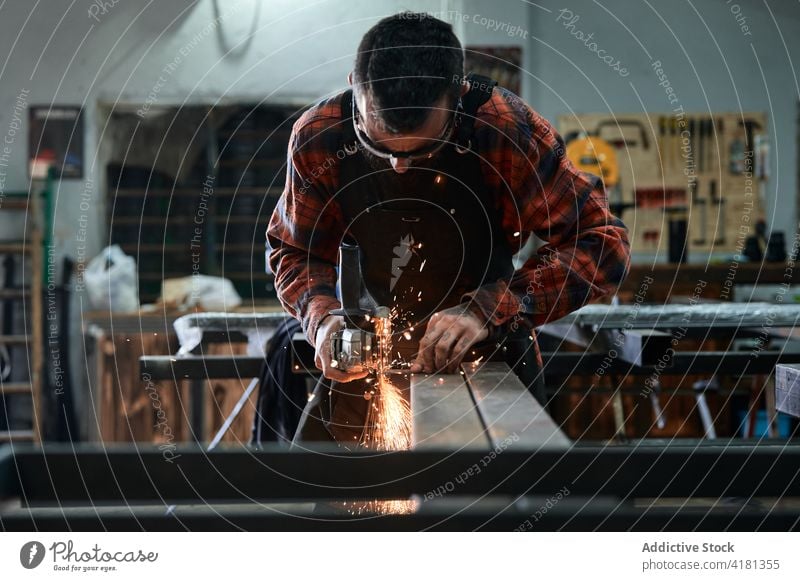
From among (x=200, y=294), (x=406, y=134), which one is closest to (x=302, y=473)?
(x=406, y=134)

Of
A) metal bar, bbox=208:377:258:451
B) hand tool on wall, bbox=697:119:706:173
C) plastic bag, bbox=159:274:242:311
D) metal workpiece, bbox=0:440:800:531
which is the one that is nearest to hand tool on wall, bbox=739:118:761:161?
hand tool on wall, bbox=697:119:706:173

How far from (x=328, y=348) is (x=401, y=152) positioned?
0.72 ft

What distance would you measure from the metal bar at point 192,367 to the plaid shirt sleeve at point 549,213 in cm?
59

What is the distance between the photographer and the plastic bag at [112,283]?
252cm

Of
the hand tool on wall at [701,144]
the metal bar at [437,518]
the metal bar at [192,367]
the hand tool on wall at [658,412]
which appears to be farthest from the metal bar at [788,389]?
the hand tool on wall at [701,144]

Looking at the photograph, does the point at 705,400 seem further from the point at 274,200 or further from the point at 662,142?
the point at 274,200

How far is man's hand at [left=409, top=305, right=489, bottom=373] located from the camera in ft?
2.78

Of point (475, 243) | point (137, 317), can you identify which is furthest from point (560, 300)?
point (137, 317)

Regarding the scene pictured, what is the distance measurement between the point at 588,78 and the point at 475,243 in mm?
2071

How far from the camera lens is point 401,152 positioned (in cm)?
88

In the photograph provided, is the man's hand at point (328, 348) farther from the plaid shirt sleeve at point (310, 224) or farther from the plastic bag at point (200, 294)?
the plastic bag at point (200, 294)

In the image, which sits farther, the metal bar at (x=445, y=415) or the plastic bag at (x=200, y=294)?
the plastic bag at (x=200, y=294)

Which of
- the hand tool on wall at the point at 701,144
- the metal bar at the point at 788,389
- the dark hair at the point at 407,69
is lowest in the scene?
the metal bar at the point at 788,389

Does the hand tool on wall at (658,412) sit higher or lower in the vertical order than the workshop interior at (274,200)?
lower
